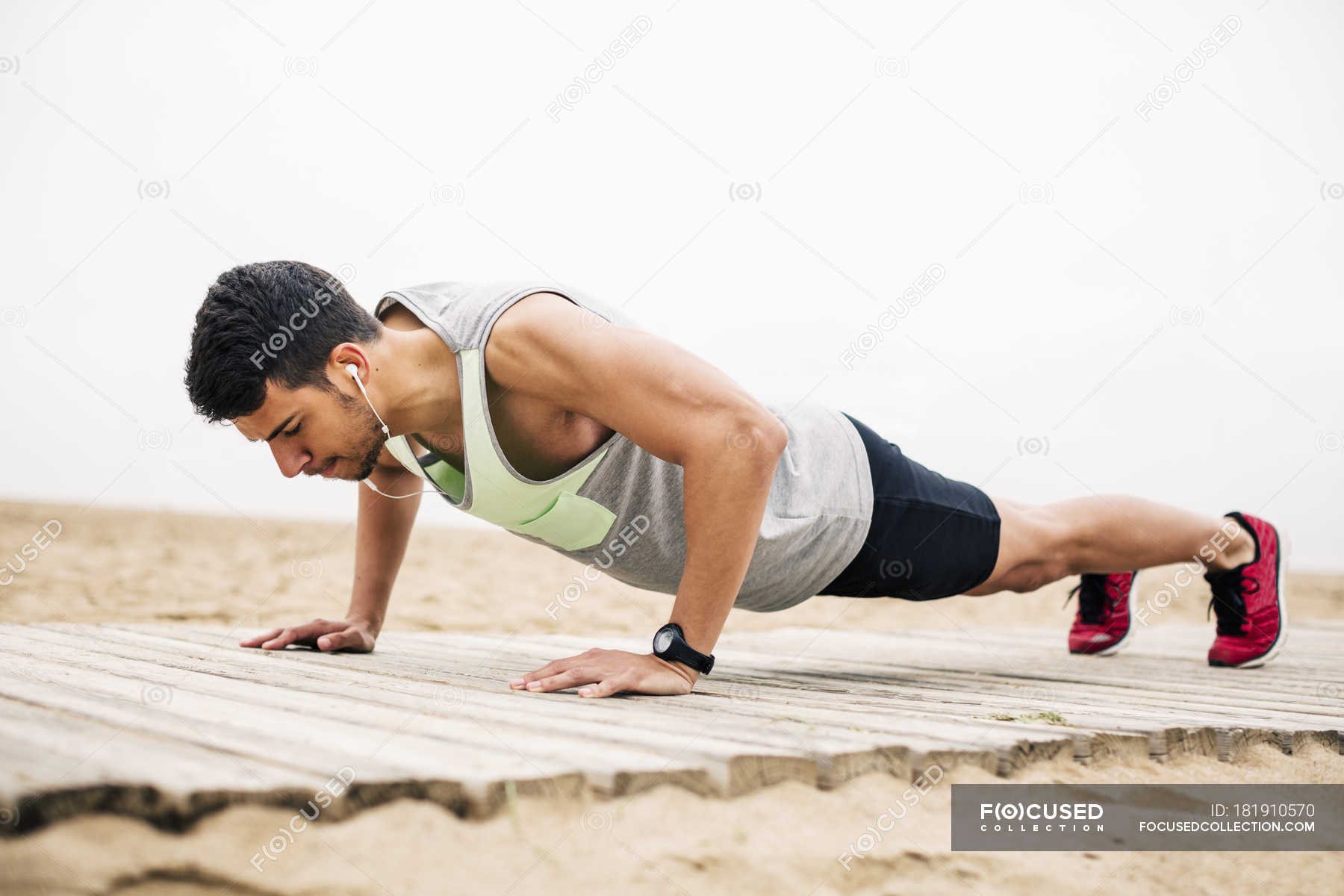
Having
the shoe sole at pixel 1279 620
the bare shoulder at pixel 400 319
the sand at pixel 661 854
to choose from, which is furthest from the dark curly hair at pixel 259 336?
the shoe sole at pixel 1279 620

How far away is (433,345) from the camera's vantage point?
1.95m

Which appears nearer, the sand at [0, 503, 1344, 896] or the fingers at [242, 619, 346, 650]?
the sand at [0, 503, 1344, 896]

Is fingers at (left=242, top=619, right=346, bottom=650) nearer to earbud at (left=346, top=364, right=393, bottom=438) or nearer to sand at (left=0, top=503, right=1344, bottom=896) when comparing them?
earbud at (left=346, top=364, right=393, bottom=438)

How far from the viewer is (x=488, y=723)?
1.39 meters

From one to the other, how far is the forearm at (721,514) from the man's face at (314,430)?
0.66 meters

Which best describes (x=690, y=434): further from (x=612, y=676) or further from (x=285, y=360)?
(x=285, y=360)

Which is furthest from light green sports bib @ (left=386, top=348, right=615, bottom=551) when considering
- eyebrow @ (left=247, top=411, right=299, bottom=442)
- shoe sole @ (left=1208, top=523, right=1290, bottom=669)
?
shoe sole @ (left=1208, top=523, right=1290, bottom=669)

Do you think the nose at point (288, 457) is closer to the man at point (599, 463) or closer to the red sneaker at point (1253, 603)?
the man at point (599, 463)

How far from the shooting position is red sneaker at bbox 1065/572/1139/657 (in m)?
3.09

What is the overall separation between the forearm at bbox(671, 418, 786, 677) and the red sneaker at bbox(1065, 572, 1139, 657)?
1.72m

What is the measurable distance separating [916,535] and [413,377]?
3.83 ft

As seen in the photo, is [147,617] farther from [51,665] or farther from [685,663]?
[685,663]

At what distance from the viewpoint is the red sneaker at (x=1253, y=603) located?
2.79 meters

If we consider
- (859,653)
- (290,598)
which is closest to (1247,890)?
(859,653)
